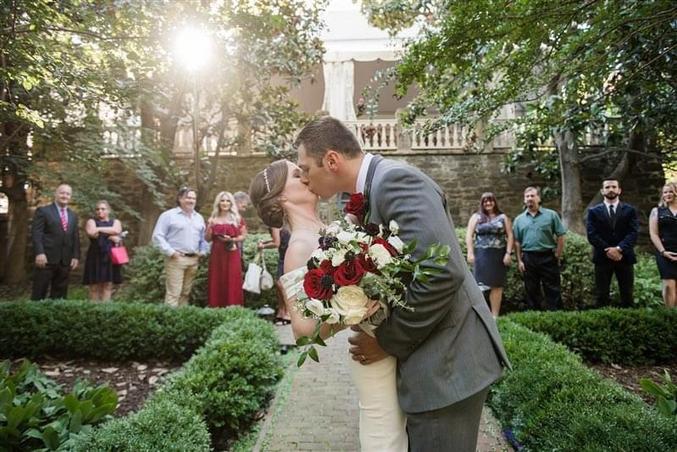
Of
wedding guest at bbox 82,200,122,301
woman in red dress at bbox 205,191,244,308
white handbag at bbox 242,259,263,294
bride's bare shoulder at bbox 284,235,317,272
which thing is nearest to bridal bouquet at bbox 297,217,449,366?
bride's bare shoulder at bbox 284,235,317,272

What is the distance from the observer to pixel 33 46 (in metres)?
2.89

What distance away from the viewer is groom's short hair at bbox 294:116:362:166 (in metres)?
1.62

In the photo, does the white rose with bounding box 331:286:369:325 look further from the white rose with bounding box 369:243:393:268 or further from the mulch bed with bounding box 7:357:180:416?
the mulch bed with bounding box 7:357:180:416

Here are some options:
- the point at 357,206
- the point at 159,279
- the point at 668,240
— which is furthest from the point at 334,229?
the point at 159,279

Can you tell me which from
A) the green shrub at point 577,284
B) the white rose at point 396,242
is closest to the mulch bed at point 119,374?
the white rose at point 396,242

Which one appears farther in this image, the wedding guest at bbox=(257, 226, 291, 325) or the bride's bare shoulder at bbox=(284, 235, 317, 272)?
the wedding guest at bbox=(257, 226, 291, 325)

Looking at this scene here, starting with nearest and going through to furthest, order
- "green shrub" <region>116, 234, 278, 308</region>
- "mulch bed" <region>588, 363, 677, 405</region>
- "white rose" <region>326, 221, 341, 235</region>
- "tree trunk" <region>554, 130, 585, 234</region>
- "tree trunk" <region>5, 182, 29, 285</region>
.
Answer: "white rose" <region>326, 221, 341, 235</region> < "mulch bed" <region>588, 363, 677, 405</region> < "green shrub" <region>116, 234, 278, 308</region> < "tree trunk" <region>554, 130, 585, 234</region> < "tree trunk" <region>5, 182, 29, 285</region>

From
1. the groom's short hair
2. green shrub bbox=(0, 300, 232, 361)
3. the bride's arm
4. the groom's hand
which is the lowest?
green shrub bbox=(0, 300, 232, 361)

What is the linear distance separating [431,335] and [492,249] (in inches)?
192

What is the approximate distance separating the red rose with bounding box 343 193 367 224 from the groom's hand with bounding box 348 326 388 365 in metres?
0.45

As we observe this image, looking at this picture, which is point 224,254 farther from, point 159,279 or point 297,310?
point 297,310

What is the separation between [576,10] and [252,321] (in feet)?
13.2

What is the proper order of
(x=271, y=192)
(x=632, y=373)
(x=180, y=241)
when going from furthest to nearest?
(x=180, y=241) → (x=632, y=373) → (x=271, y=192)

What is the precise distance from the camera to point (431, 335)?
1.49 meters
